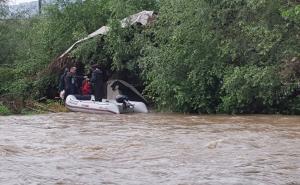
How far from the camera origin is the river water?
8.05 m

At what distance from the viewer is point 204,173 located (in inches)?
326

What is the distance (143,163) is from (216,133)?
13.9 feet

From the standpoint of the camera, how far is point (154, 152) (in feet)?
33.9

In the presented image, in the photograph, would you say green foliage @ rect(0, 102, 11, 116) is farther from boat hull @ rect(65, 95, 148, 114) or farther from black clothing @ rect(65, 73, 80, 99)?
black clothing @ rect(65, 73, 80, 99)

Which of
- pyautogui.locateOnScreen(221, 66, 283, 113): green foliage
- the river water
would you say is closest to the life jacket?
the river water

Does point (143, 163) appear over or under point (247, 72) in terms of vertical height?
under

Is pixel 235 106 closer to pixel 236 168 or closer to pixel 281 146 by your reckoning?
pixel 281 146

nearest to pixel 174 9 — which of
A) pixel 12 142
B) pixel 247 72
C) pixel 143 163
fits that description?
pixel 247 72

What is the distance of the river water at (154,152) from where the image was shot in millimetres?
8047

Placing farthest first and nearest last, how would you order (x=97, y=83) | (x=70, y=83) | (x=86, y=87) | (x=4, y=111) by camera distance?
(x=86, y=87) < (x=70, y=83) < (x=97, y=83) < (x=4, y=111)

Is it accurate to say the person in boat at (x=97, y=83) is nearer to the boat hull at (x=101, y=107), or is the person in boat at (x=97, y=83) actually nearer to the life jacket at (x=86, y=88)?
the boat hull at (x=101, y=107)

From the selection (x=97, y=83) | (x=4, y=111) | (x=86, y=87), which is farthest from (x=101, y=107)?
(x=4, y=111)

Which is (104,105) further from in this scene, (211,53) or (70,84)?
(211,53)

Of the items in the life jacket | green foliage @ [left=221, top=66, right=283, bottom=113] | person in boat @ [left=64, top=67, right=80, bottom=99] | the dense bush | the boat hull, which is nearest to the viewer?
green foliage @ [left=221, top=66, right=283, bottom=113]
